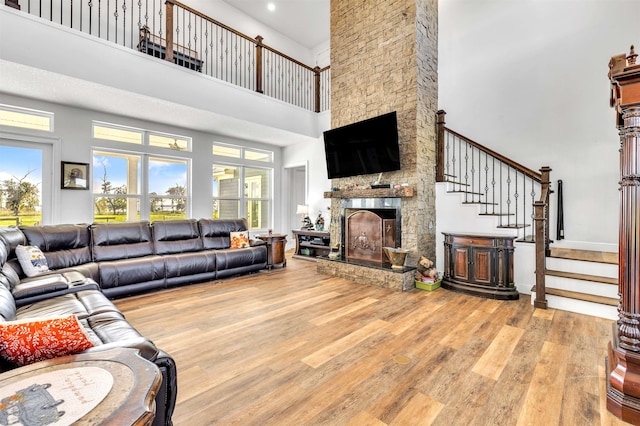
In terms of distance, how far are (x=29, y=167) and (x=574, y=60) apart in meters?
9.14

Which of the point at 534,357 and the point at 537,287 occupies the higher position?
the point at 537,287

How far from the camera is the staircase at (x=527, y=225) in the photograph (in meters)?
3.49

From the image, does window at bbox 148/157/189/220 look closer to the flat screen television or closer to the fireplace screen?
the flat screen television

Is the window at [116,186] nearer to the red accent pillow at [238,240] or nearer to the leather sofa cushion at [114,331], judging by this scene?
the red accent pillow at [238,240]

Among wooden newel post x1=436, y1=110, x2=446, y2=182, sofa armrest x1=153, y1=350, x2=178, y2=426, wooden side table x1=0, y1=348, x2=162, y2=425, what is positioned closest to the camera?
wooden side table x1=0, y1=348, x2=162, y2=425

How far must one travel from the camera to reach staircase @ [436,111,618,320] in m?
3.49

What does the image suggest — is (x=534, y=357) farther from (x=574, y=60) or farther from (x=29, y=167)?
(x=29, y=167)

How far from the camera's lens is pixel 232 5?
7.32m

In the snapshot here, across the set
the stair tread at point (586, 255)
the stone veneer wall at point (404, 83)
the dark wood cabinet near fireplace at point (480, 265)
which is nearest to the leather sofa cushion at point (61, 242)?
the stone veneer wall at point (404, 83)

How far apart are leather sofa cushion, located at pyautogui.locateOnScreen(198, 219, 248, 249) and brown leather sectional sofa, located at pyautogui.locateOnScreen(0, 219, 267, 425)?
17 mm

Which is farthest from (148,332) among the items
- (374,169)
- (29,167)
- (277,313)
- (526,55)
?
(526,55)

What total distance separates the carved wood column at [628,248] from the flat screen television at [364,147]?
297cm

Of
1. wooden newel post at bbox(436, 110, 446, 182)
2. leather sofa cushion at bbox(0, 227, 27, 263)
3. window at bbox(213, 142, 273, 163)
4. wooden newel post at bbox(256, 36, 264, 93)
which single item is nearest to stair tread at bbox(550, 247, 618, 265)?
wooden newel post at bbox(436, 110, 446, 182)

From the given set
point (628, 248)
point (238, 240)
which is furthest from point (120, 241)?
point (628, 248)
